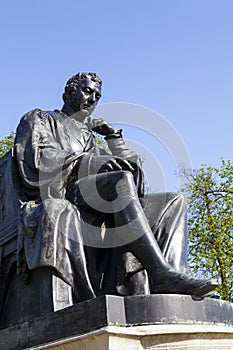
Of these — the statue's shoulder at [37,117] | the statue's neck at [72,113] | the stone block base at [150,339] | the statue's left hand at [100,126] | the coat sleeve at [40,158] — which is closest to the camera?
the stone block base at [150,339]

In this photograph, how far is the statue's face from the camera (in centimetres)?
668

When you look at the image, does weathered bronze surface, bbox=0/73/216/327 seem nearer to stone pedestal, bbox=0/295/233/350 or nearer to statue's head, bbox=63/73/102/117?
stone pedestal, bbox=0/295/233/350

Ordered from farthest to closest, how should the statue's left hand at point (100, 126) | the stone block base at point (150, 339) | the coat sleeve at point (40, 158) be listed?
the statue's left hand at point (100, 126) < the coat sleeve at point (40, 158) < the stone block base at point (150, 339)

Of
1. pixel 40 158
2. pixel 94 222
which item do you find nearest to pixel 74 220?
pixel 94 222

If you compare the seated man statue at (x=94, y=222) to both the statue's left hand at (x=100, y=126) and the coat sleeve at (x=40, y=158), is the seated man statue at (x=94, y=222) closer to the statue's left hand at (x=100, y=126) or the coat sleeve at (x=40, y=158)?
the coat sleeve at (x=40, y=158)

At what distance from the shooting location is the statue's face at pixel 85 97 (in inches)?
263

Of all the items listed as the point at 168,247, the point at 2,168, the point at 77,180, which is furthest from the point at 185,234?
the point at 2,168

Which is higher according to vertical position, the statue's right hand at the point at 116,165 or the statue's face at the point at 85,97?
the statue's face at the point at 85,97

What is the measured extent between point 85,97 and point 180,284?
274 centimetres

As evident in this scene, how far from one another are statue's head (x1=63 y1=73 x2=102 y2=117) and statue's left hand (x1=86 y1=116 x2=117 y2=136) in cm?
10

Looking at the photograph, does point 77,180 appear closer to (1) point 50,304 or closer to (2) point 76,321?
(1) point 50,304

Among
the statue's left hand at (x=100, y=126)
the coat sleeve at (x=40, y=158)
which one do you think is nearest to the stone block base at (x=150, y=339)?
the coat sleeve at (x=40, y=158)

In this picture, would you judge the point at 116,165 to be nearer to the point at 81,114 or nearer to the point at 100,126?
the point at 100,126

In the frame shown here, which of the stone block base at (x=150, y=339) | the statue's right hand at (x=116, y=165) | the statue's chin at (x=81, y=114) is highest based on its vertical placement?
the statue's chin at (x=81, y=114)
